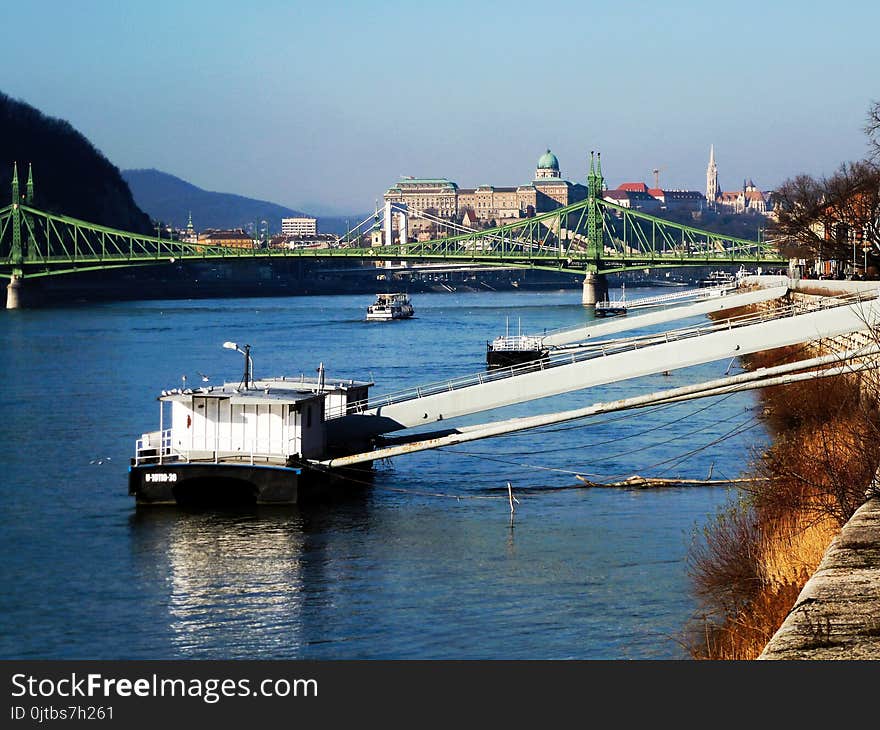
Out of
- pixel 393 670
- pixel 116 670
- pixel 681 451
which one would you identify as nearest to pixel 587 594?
pixel 393 670

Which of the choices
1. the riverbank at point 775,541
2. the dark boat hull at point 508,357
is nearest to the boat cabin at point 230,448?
the riverbank at point 775,541

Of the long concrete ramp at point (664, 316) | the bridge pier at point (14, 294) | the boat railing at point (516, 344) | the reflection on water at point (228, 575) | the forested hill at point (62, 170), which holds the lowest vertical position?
the reflection on water at point (228, 575)

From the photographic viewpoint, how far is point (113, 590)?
647 inches

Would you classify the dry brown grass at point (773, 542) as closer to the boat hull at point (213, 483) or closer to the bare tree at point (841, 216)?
the boat hull at point (213, 483)

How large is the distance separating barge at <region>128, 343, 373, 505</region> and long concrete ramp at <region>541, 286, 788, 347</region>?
22.7 meters

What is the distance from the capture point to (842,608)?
8594 millimetres

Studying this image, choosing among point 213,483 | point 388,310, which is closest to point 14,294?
point 388,310

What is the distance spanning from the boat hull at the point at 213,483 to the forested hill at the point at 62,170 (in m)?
113

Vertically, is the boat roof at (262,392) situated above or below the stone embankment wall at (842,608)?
above

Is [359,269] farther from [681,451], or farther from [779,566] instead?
[779,566]

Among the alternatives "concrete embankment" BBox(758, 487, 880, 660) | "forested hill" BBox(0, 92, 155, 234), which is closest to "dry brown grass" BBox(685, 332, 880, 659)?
"concrete embankment" BBox(758, 487, 880, 660)

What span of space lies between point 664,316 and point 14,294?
67758 millimetres

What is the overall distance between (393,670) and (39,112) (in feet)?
486

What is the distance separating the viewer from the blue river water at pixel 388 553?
1416 cm
